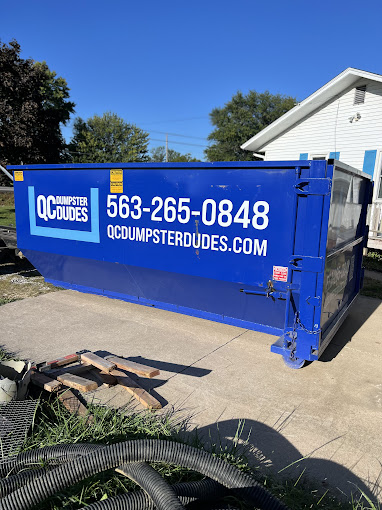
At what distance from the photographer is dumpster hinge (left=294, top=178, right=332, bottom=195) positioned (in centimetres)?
388

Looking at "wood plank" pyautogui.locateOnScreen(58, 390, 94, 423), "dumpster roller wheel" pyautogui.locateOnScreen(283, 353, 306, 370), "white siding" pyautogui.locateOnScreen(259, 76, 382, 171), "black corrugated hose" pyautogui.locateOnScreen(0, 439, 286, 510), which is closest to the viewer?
"black corrugated hose" pyautogui.locateOnScreen(0, 439, 286, 510)

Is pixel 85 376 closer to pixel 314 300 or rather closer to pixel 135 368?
pixel 135 368

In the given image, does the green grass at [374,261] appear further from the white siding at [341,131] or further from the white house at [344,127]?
the white siding at [341,131]

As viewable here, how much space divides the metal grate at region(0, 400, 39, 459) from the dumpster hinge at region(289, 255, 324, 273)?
2808 millimetres

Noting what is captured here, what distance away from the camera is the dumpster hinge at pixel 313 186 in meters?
3.88

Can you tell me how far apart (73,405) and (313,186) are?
3.08m

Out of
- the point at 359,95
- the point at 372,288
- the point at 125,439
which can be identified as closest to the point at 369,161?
the point at 359,95

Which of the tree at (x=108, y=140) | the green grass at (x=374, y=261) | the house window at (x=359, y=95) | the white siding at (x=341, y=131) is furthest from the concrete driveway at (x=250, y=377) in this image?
the tree at (x=108, y=140)

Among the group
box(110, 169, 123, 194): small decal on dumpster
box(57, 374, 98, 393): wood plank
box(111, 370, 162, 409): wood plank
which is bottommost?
box(111, 370, 162, 409): wood plank

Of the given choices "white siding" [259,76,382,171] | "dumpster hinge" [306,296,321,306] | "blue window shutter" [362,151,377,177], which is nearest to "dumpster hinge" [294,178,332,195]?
"dumpster hinge" [306,296,321,306]

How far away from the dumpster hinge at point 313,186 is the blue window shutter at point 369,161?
8.98 m

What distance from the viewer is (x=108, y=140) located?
5744cm

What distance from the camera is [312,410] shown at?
366 cm

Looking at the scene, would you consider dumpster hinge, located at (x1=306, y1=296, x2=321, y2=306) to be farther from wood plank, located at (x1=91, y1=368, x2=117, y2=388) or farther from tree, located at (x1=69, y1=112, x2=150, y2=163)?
tree, located at (x1=69, y1=112, x2=150, y2=163)
